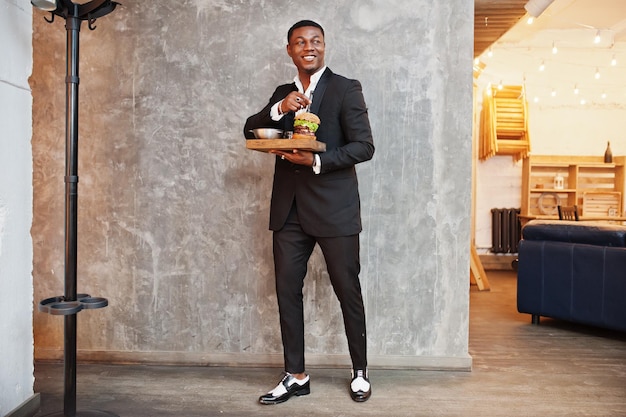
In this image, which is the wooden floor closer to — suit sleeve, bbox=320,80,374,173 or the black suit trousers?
the black suit trousers

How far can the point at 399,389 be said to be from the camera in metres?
2.82

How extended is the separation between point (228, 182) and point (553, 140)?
6.54 m

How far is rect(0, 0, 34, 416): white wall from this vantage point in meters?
2.20

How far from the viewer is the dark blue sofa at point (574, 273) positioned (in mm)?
3875

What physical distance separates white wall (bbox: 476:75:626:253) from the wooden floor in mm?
4694

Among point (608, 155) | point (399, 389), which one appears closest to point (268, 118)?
point (399, 389)

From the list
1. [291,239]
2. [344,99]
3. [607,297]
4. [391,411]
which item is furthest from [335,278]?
[607,297]

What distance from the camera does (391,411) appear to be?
2512 millimetres

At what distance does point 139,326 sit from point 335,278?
1.37 metres

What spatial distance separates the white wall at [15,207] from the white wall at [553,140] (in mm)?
6890

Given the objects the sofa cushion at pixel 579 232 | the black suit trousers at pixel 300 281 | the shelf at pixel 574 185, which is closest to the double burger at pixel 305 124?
the black suit trousers at pixel 300 281

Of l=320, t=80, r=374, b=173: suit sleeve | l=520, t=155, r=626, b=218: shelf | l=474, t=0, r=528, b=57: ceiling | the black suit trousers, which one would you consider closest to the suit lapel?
l=320, t=80, r=374, b=173: suit sleeve

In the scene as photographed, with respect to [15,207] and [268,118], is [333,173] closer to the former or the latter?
[268,118]

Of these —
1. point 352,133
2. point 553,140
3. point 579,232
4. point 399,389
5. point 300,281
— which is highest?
point 553,140
